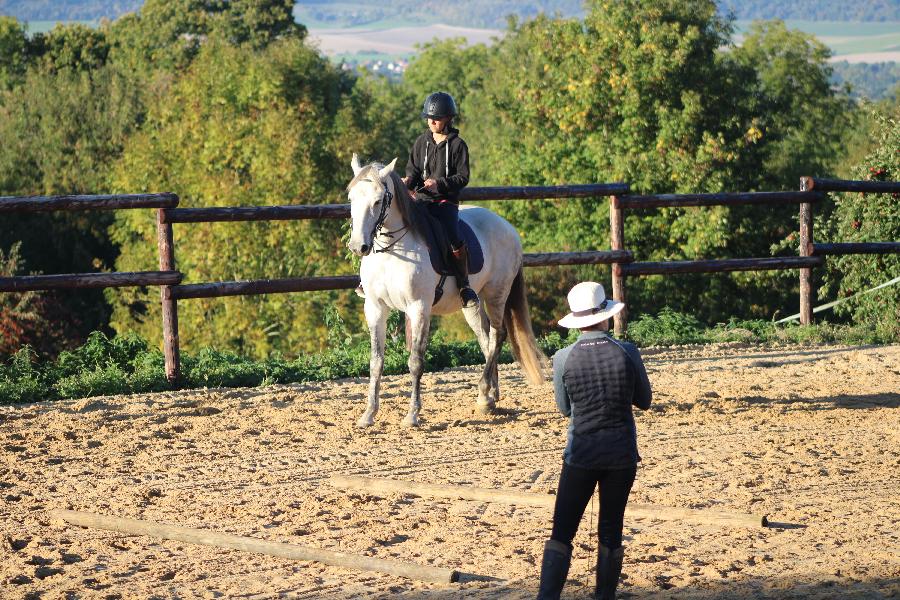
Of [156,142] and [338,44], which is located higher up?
[338,44]

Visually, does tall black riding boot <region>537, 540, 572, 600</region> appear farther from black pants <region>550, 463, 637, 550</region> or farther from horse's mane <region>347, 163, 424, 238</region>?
horse's mane <region>347, 163, 424, 238</region>

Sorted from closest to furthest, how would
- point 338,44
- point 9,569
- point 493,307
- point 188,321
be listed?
point 9,569 → point 493,307 → point 188,321 → point 338,44

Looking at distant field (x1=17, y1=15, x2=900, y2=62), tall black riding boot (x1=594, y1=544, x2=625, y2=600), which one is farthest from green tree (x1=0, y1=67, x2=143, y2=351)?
distant field (x1=17, y1=15, x2=900, y2=62)

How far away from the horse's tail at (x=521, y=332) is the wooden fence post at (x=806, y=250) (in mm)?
4875

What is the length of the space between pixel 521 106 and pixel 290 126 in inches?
309

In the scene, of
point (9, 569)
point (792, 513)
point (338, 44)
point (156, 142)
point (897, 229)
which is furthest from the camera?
point (338, 44)

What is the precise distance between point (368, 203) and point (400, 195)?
389mm

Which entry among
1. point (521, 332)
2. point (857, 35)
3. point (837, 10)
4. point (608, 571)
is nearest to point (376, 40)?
point (857, 35)

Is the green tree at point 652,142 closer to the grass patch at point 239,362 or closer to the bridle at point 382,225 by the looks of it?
the grass patch at point 239,362

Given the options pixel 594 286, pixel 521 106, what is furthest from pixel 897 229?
pixel 521 106

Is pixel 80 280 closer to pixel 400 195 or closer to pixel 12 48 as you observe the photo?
pixel 400 195

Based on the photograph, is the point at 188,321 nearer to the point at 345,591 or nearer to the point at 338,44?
the point at 345,591

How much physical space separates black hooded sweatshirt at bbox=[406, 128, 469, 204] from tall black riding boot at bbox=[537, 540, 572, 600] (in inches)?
170

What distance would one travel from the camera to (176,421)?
29.4 feet
